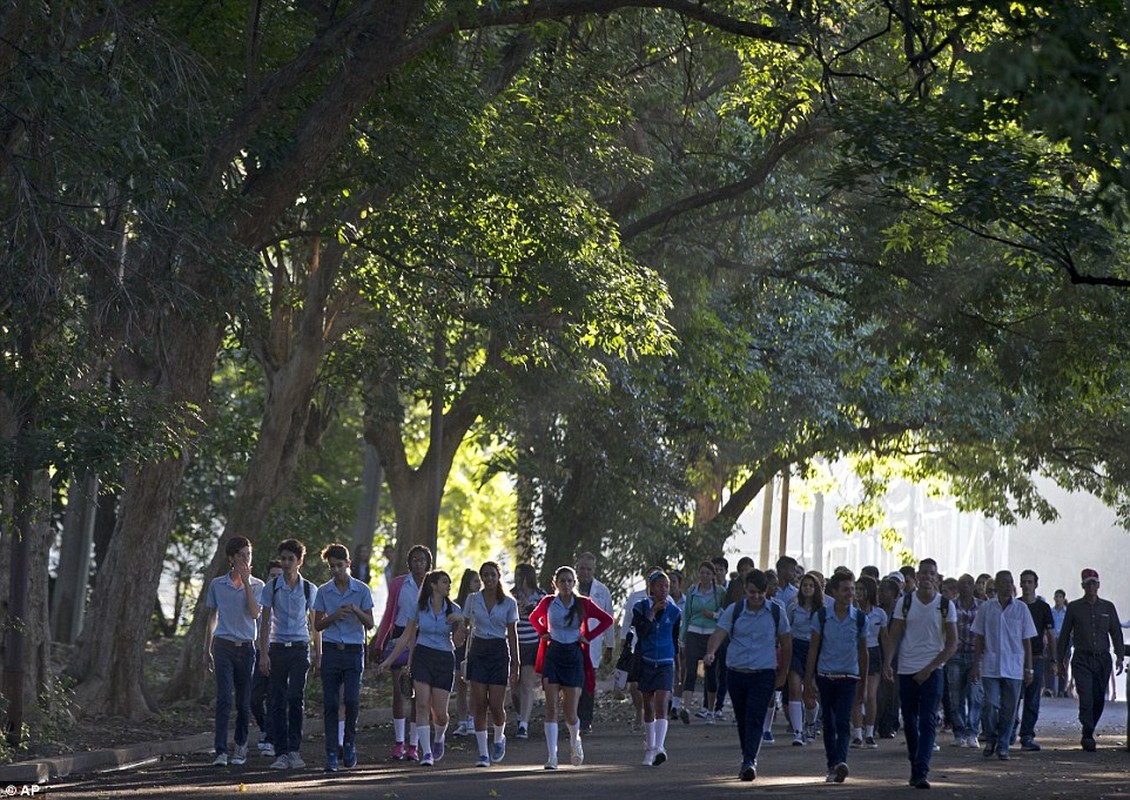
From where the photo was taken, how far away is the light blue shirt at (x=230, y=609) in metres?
15.3

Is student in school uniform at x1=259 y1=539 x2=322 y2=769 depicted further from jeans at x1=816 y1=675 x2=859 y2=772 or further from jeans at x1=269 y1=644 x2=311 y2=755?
jeans at x1=816 y1=675 x2=859 y2=772

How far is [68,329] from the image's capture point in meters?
13.4

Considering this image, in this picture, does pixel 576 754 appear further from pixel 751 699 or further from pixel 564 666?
pixel 751 699

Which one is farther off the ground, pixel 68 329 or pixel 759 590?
pixel 68 329

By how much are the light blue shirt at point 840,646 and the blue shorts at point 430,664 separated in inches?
123

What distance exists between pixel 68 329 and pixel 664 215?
1132 cm

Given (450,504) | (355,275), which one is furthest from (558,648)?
(450,504)

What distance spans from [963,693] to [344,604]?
7.62m

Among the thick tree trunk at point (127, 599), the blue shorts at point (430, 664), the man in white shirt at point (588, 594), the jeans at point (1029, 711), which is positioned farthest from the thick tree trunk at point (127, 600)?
the jeans at point (1029, 711)

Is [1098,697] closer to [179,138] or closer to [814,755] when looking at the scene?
[814,755]

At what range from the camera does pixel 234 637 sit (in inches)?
605

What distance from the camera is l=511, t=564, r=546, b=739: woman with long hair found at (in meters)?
19.2

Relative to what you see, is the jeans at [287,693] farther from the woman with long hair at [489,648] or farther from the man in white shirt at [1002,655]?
the man in white shirt at [1002,655]

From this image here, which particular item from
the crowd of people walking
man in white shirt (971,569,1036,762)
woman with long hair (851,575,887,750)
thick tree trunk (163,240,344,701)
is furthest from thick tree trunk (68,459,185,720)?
man in white shirt (971,569,1036,762)
